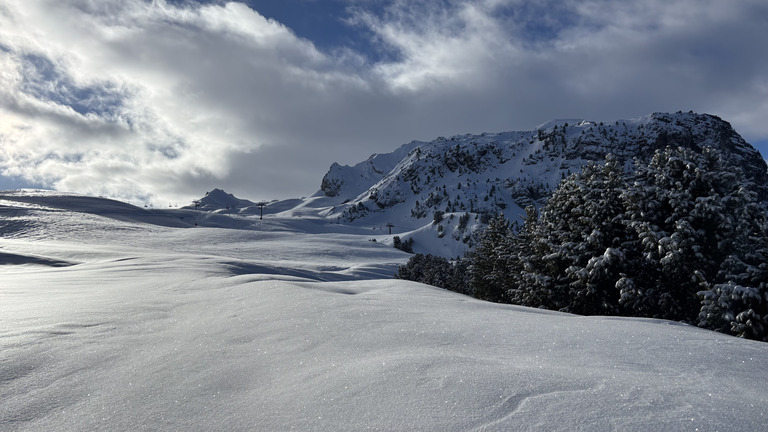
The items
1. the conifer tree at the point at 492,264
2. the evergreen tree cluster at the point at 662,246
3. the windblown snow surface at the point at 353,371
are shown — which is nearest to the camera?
the windblown snow surface at the point at 353,371

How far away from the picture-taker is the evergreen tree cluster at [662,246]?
47.0ft

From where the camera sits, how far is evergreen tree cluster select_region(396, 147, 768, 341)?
564 inches

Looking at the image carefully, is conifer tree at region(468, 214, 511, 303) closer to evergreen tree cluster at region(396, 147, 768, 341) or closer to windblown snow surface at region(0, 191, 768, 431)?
evergreen tree cluster at region(396, 147, 768, 341)

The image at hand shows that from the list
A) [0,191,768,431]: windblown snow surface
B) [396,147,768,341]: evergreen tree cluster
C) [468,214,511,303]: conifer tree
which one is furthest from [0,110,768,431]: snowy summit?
[468,214,511,303]: conifer tree

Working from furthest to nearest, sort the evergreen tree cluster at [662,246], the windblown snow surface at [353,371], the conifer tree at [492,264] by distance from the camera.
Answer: the conifer tree at [492,264] < the evergreen tree cluster at [662,246] < the windblown snow surface at [353,371]

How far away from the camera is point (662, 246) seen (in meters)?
16.0

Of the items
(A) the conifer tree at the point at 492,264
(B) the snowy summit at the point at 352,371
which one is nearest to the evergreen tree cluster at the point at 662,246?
(A) the conifer tree at the point at 492,264

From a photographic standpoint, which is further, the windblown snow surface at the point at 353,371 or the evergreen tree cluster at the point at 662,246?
the evergreen tree cluster at the point at 662,246

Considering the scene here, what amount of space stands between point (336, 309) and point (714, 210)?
1565cm

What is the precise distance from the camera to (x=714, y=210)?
51.3 feet

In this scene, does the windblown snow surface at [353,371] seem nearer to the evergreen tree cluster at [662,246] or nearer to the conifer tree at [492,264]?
the evergreen tree cluster at [662,246]

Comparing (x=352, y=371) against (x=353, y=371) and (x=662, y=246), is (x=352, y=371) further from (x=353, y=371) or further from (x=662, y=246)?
(x=662, y=246)

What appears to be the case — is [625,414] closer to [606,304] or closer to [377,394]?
[377,394]

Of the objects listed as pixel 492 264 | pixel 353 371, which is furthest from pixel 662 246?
pixel 353 371
